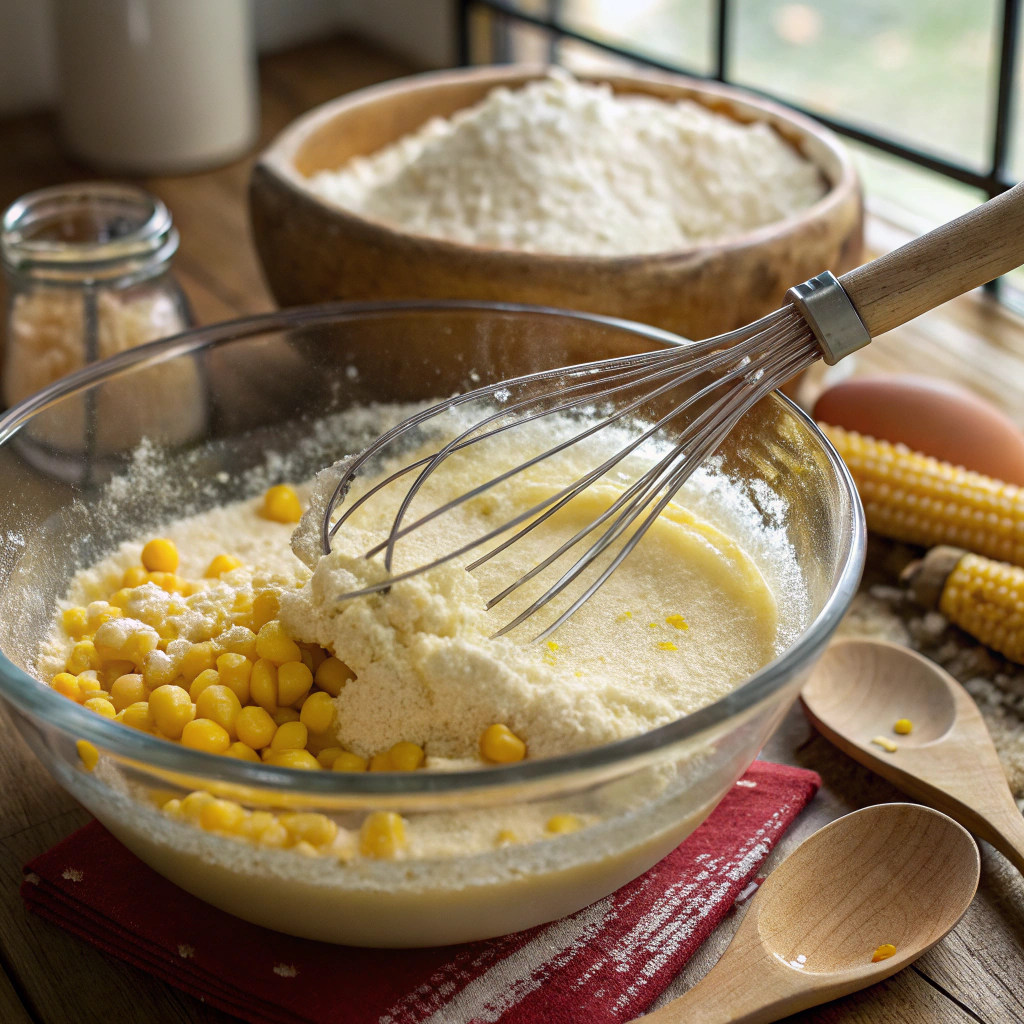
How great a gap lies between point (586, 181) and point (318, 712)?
0.70 m

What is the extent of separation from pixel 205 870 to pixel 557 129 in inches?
33.2

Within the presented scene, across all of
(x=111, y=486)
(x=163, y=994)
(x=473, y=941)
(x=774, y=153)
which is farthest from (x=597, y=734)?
(x=774, y=153)

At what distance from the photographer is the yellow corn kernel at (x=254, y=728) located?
0.58 meters

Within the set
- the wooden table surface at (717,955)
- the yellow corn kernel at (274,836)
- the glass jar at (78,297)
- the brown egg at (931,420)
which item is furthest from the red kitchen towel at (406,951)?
the glass jar at (78,297)

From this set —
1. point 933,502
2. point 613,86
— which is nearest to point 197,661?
point 933,502

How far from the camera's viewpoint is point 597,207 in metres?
1.09

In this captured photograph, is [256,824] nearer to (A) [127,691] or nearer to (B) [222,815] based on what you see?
(B) [222,815]

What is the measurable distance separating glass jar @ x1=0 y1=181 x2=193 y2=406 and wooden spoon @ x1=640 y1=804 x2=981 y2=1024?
2.50 ft

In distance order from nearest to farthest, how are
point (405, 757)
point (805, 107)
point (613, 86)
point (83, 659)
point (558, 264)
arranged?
1. point (405, 757)
2. point (83, 659)
3. point (558, 264)
4. point (613, 86)
5. point (805, 107)

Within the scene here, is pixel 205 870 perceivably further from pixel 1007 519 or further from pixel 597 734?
pixel 1007 519

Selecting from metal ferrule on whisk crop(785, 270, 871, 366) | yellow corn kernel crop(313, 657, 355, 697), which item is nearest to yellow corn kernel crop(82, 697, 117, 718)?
yellow corn kernel crop(313, 657, 355, 697)

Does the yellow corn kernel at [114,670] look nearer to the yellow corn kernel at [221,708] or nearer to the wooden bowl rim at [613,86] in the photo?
the yellow corn kernel at [221,708]

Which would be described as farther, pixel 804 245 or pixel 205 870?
pixel 804 245

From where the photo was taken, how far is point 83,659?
2.13 feet
